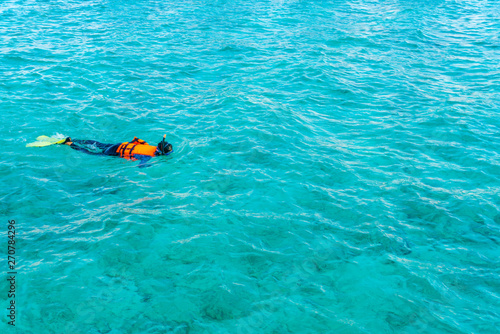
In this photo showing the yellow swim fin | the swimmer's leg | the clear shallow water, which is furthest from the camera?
the yellow swim fin

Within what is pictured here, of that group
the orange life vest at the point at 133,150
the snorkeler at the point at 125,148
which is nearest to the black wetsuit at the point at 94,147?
the snorkeler at the point at 125,148

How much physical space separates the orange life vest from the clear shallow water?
398 mm

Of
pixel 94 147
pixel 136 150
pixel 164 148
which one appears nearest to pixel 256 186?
pixel 164 148

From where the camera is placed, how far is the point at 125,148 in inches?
456

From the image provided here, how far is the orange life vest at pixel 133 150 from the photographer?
11.5 metres

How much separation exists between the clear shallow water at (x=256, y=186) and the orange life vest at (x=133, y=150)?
0.40 meters

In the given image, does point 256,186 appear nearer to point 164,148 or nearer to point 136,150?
point 164,148

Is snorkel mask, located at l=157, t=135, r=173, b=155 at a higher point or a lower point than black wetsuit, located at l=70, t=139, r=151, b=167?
higher

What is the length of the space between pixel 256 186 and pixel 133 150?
375 centimetres

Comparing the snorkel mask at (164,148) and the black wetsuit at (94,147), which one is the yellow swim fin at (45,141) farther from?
the snorkel mask at (164,148)

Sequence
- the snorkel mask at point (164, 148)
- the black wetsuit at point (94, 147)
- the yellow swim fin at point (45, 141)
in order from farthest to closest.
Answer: the yellow swim fin at point (45, 141) < the black wetsuit at point (94, 147) < the snorkel mask at point (164, 148)

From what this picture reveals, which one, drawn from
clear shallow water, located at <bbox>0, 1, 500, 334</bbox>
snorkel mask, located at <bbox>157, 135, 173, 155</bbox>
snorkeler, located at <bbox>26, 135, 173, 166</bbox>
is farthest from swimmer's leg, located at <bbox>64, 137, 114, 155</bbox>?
snorkel mask, located at <bbox>157, 135, 173, 155</bbox>

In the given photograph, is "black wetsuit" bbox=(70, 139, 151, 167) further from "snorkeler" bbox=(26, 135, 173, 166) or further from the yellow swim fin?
the yellow swim fin

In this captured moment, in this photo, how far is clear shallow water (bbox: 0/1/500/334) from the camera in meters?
7.68
